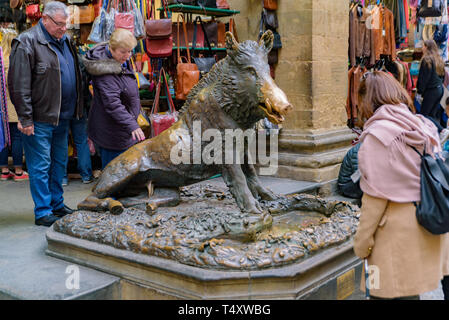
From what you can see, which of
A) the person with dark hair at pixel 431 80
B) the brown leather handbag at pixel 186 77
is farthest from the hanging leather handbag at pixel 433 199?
the person with dark hair at pixel 431 80

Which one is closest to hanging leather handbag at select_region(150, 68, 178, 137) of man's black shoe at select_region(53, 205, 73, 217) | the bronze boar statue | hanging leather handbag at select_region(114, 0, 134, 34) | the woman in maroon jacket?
hanging leather handbag at select_region(114, 0, 134, 34)

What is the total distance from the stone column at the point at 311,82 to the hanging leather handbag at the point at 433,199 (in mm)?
3208

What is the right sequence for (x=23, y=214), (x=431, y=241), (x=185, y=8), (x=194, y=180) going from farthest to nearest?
(x=185, y=8) → (x=23, y=214) → (x=194, y=180) → (x=431, y=241)

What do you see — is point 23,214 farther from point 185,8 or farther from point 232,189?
point 185,8

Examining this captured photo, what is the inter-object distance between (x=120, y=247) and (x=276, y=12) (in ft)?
12.4

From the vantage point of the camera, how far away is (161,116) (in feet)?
18.7

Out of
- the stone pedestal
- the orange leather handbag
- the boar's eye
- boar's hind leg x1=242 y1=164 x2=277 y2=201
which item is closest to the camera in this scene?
the stone pedestal

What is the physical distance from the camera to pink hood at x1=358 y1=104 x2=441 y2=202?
234cm

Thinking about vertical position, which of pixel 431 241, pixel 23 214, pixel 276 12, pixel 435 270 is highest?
pixel 276 12

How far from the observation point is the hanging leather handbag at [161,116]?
5645mm

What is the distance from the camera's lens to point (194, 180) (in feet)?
12.6

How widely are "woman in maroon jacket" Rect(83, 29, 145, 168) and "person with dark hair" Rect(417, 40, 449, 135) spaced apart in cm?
631

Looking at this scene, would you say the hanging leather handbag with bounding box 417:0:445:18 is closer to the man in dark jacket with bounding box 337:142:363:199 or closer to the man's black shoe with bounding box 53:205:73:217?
the man in dark jacket with bounding box 337:142:363:199
